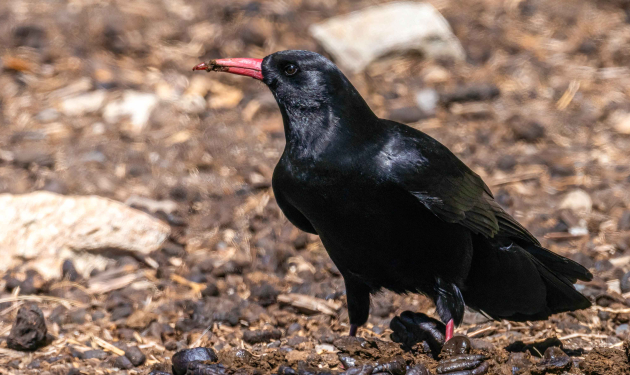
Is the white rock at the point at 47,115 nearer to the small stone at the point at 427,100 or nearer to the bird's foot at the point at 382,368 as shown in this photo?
the small stone at the point at 427,100

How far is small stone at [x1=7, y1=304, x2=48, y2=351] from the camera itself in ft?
14.9

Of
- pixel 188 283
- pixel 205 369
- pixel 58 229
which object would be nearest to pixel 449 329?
pixel 205 369

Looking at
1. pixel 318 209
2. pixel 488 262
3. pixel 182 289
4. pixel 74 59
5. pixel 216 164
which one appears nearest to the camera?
pixel 318 209

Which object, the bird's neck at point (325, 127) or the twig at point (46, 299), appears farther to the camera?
the twig at point (46, 299)

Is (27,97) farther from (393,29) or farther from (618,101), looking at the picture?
(618,101)

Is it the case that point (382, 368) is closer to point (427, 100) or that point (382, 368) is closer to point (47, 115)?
point (427, 100)

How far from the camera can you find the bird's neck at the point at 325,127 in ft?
A: 13.2

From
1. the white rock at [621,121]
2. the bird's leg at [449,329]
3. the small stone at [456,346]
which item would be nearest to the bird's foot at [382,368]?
the small stone at [456,346]

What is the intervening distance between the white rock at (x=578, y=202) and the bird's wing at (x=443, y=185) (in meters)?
1.80

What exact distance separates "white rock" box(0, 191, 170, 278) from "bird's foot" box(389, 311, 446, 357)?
6.80 feet

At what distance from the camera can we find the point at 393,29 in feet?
27.5

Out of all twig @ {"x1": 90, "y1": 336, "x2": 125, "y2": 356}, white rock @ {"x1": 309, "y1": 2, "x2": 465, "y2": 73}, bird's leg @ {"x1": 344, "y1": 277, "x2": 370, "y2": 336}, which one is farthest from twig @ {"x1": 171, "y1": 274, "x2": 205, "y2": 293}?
white rock @ {"x1": 309, "y1": 2, "x2": 465, "y2": 73}

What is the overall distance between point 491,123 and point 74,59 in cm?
422

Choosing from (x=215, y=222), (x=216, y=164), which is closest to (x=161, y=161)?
(x=216, y=164)
